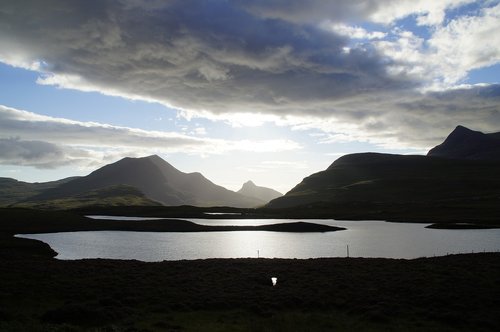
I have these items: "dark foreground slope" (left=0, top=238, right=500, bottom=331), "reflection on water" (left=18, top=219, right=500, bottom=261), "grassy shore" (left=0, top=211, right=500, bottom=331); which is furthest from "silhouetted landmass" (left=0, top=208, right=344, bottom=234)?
"dark foreground slope" (left=0, top=238, right=500, bottom=331)

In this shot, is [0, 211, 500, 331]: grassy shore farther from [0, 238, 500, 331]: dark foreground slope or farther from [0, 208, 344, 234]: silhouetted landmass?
[0, 208, 344, 234]: silhouetted landmass

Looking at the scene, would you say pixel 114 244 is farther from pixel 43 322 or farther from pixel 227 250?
pixel 43 322

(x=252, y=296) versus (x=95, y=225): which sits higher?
(x=95, y=225)

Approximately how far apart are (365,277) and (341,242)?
46.6 meters

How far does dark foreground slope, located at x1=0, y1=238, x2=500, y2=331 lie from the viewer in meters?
30.4

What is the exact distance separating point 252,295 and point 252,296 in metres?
0.47

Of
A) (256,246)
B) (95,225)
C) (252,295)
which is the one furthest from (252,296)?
(95,225)

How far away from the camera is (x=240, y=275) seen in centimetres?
4941

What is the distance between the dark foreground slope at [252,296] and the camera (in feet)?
99.6

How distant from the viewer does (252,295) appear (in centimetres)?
3941

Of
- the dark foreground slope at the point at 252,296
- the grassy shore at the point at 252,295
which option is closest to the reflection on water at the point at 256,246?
the grassy shore at the point at 252,295

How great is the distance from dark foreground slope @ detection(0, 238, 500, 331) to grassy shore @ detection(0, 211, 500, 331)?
96 millimetres

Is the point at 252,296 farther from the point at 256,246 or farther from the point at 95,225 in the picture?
the point at 95,225

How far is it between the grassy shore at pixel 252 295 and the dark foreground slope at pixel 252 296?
96 mm
